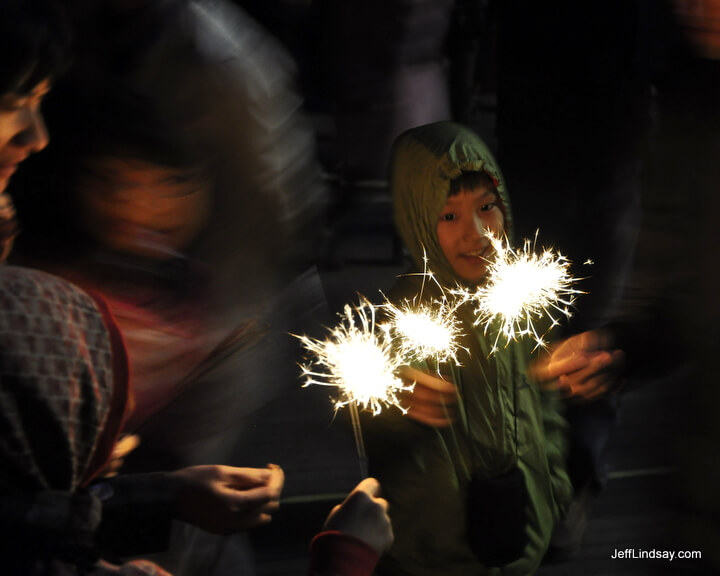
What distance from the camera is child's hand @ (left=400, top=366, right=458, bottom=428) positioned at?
4.37 ft

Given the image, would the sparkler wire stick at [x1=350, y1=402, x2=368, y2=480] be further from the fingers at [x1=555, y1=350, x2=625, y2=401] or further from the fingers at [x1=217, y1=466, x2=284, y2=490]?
the fingers at [x1=555, y1=350, x2=625, y2=401]

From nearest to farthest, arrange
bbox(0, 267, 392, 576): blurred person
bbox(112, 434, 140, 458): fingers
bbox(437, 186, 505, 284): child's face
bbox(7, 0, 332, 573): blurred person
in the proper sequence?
bbox(0, 267, 392, 576): blurred person, bbox(112, 434, 140, 458): fingers, bbox(7, 0, 332, 573): blurred person, bbox(437, 186, 505, 284): child's face

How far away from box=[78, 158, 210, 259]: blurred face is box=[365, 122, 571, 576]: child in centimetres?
44

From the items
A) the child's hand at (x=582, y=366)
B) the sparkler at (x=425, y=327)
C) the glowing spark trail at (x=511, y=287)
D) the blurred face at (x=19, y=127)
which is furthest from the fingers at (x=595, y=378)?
the blurred face at (x=19, y=127)

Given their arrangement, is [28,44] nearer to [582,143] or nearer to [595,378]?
[595,378]

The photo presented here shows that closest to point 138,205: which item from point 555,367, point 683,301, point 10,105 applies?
point 10,105

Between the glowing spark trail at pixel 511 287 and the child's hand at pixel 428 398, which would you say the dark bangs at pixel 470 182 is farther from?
the child's hand at pixel 428 398

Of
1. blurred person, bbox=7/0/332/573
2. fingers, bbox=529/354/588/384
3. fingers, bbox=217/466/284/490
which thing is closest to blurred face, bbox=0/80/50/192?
blurred person, bbox=7/0/332/573

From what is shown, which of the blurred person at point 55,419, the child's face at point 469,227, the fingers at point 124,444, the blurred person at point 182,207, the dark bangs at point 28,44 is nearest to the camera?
the blurred person at point 55,419

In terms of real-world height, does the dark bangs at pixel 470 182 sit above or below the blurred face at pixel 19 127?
below

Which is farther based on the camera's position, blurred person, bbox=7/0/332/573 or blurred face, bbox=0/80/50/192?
blurred person, bbox=7/0/332/573

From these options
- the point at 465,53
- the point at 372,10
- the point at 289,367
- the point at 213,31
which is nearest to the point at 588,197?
the point at 465,53

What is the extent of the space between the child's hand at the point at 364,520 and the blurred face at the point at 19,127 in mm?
682

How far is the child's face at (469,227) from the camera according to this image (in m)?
1.36
